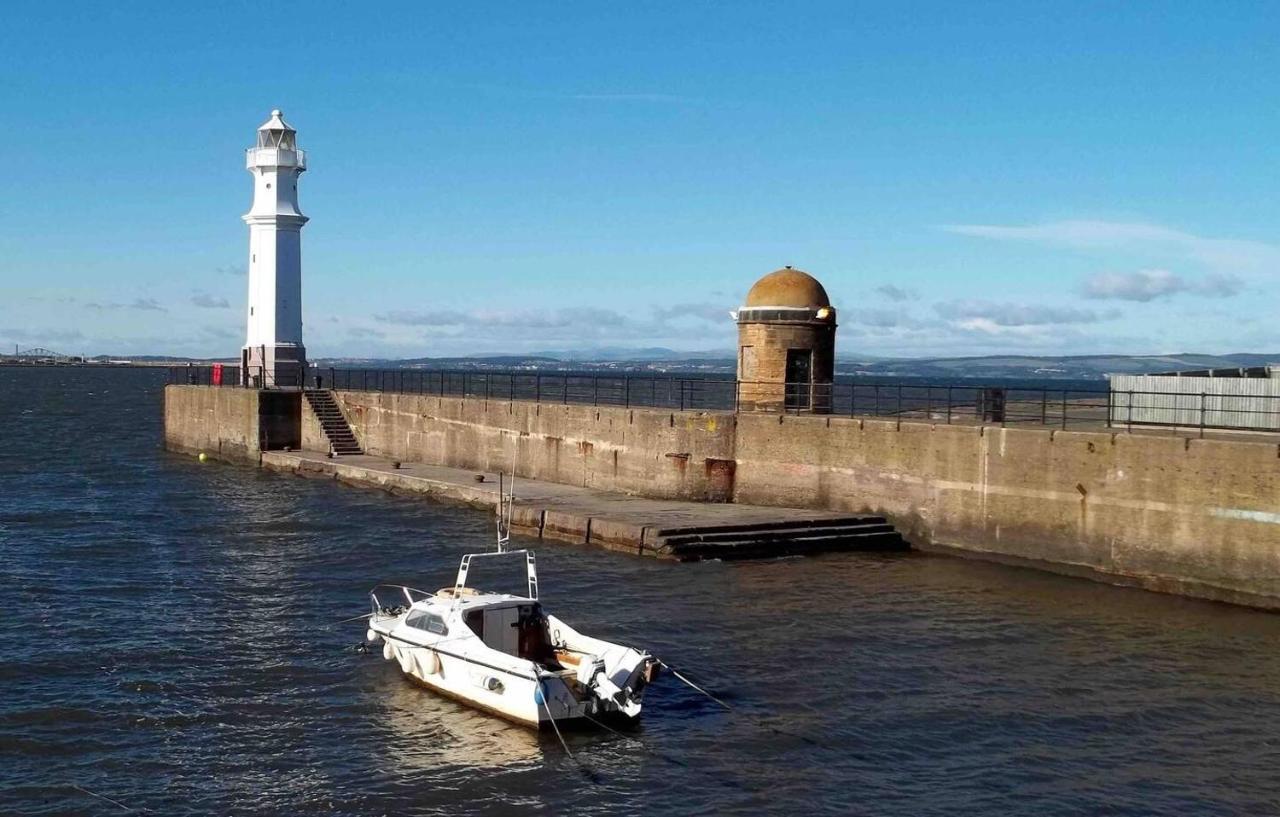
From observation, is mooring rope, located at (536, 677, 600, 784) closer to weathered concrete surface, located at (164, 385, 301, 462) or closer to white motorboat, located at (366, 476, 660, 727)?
white motorboat, located at (366, 476, 660, 727)

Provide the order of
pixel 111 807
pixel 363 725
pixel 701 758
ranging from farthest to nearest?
pixel 363 725 < pixel 701 758 < pixel 111 807

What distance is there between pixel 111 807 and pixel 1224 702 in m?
13.5

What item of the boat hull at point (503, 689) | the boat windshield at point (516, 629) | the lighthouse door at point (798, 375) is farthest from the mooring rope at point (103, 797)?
the lighthouse door at point (798, 375)

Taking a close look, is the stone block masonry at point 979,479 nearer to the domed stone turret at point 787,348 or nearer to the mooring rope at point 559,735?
the domed stone turret at point 787,348

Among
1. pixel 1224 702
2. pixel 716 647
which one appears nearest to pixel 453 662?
pixel 716 647

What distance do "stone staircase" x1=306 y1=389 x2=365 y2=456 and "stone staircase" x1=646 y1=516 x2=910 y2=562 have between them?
21.6m

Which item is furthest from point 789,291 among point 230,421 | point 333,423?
point 230,421

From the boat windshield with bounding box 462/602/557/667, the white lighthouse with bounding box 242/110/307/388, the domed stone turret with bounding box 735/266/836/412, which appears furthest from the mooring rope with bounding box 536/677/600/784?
the white lighthouse with bounding box 242/110/307/388

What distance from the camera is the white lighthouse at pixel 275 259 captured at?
49750 mm

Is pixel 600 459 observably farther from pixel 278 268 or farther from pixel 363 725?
pixel 278 268

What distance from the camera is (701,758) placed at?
14.9 meters

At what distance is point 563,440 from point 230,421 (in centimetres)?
1819

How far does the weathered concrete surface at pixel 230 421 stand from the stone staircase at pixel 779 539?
2411 cm

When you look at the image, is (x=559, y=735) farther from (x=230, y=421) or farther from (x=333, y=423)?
(x=230, y=421)
